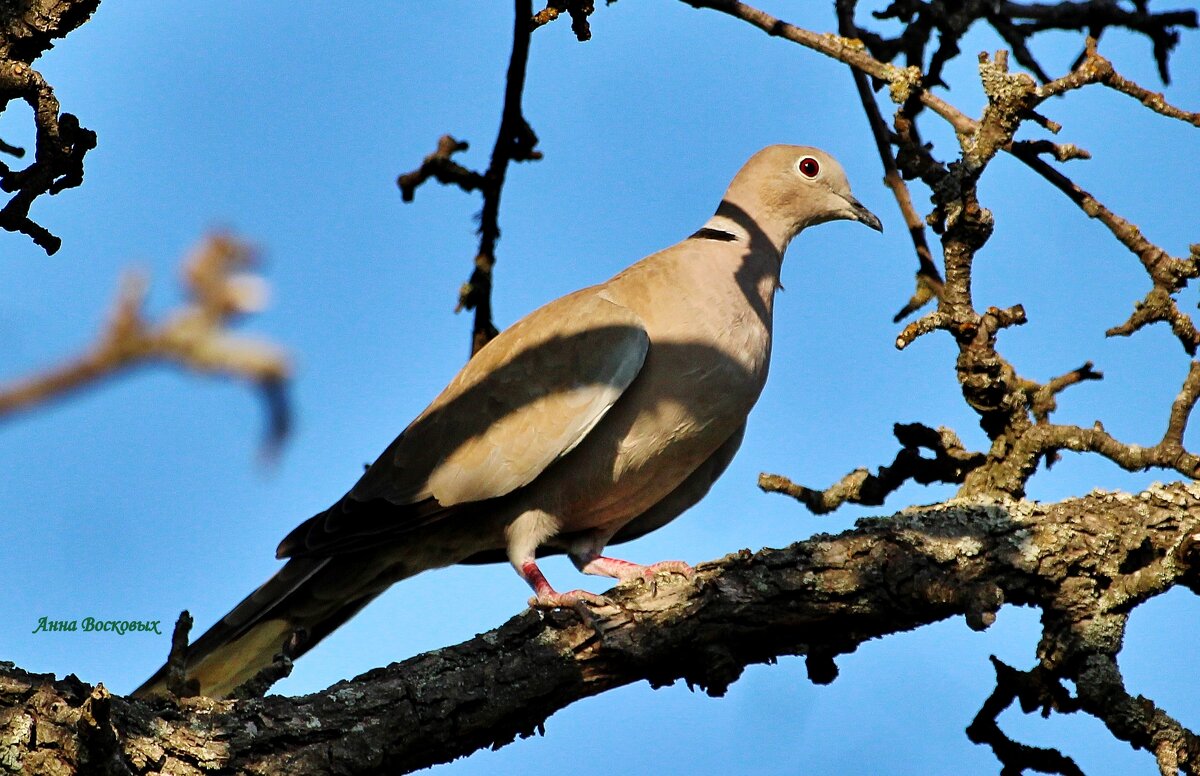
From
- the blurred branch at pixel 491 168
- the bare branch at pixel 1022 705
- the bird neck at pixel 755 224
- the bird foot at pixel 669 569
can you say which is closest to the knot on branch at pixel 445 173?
the blurred branch at pixel 491 168

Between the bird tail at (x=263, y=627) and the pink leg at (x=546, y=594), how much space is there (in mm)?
668

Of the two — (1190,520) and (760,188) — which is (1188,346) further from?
(760,188)

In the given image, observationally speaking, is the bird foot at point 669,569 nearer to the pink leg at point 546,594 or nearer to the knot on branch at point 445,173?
the pink leg at point 546,594

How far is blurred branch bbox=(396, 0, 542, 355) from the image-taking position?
14.9ft

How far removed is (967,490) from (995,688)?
0.75m

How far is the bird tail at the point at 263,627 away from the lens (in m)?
4.02

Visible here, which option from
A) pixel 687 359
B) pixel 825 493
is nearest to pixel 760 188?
pixel 687 359

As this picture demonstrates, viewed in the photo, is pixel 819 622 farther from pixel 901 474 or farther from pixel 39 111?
pixel 39 111

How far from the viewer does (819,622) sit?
127 inches

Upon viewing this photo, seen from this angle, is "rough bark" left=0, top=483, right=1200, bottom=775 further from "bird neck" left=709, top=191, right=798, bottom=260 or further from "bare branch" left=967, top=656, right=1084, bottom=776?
"bird neck" left=709, top=191, right=798, bottom=260

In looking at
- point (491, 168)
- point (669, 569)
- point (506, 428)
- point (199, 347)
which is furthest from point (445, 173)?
point (199, 347)

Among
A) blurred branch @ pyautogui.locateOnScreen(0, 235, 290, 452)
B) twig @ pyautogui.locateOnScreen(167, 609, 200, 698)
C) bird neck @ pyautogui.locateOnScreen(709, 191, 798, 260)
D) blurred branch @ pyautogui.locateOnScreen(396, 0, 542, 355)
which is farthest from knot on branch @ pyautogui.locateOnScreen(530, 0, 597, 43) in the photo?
blurred branch @ pyautogui.locateOnScreen(0, 235, 290, 452)

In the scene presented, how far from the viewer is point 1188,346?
3.55 m

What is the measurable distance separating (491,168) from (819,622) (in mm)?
2260
